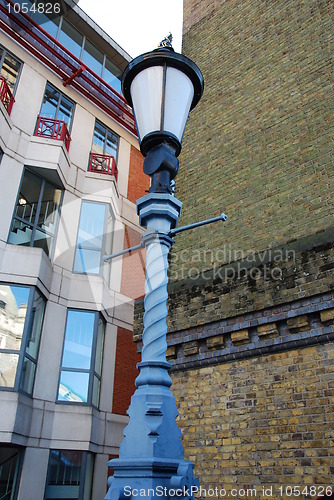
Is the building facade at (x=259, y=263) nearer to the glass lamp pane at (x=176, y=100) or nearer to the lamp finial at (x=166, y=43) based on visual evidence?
the glass lamp pane at (x=176, y=100)

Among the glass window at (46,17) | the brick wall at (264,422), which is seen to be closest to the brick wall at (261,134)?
the brick wall at (264,422)

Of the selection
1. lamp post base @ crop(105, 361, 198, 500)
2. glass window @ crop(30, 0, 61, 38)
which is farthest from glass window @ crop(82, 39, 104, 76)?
lamp post base @ crop(105, 361, 198, 500)

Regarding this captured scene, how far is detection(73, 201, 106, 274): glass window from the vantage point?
1194 centimetres

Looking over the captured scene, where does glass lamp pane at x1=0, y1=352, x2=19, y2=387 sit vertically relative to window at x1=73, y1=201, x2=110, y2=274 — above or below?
below

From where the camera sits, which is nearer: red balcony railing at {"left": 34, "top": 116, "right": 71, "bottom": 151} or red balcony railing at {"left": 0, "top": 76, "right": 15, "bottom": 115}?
red balcony railing at {"left": 0, "top": 76, "right": 15, "bottom": 115}

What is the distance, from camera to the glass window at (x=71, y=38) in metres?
14.4

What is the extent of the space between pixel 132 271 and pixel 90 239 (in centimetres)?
186

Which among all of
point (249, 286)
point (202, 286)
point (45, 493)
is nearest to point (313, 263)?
point (249, 286)

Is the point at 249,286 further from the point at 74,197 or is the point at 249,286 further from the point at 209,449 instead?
the point at 74,197

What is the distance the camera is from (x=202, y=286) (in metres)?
6.14

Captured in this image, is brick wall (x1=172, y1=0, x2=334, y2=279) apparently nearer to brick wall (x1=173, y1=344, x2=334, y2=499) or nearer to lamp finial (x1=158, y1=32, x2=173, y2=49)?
brick wall (x1=173, y1=344, x2=334, y2=499)

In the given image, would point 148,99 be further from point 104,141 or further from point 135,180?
point 135,180

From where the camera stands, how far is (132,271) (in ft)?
44.2

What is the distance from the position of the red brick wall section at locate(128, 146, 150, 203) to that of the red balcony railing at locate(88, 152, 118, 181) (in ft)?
2.77
